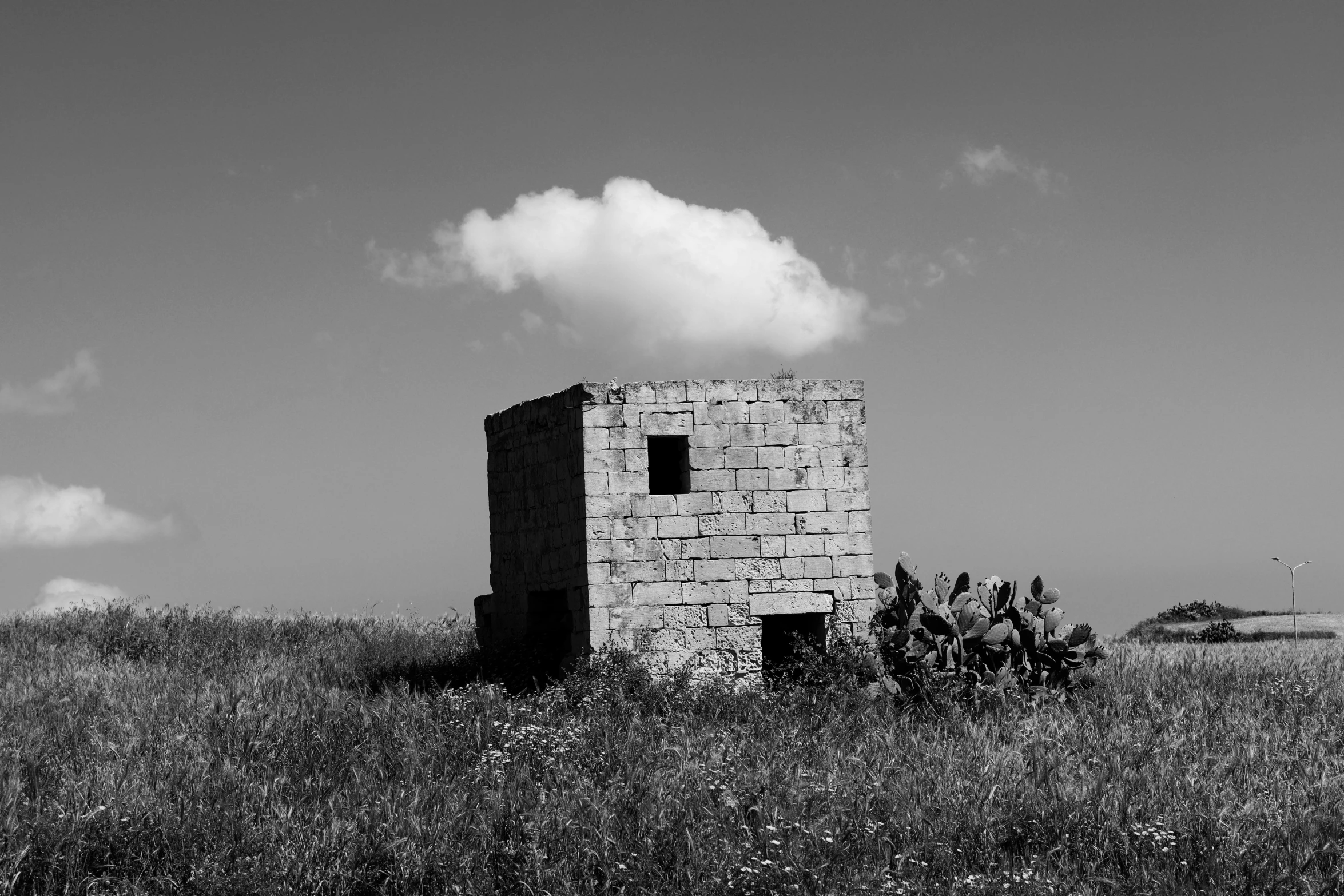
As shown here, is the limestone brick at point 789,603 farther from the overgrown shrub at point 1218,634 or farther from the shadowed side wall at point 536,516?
the overgrown shrub at point 1218,634

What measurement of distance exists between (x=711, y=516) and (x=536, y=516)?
2.36 metres

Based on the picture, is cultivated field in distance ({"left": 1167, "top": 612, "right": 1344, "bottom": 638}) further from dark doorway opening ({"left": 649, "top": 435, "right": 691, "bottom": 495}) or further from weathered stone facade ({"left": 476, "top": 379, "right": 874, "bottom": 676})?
dark doorway opening ({"left": 649, "top": 435, "right": 691, "bottom": 495})

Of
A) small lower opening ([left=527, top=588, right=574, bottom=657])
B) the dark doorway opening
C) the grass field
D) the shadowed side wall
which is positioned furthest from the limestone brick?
small lower opening ([left=527, top=588, right=574, bottom=657])

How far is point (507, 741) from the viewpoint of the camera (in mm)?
10094

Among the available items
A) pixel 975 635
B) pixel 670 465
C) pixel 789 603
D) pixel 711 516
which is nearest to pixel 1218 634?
pixel 975 635

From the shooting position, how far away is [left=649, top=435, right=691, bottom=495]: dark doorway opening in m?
13.0

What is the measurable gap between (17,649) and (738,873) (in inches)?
481

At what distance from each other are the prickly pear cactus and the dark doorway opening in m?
2.34

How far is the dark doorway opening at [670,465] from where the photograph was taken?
13.0 meters

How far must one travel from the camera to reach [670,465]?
1365 cm

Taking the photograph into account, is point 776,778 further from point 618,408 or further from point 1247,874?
point 618,408

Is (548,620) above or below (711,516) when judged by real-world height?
below

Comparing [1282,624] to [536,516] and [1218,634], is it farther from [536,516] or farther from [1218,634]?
[536,516]

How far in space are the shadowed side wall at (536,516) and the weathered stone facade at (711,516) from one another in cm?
4
